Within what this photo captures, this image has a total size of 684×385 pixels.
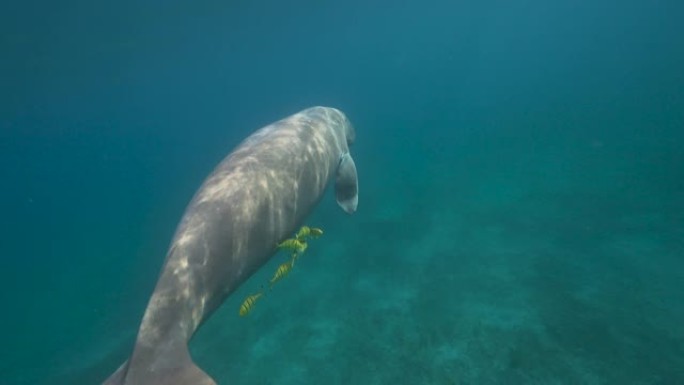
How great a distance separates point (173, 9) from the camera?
35219 mm

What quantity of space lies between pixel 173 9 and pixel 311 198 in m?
33.6

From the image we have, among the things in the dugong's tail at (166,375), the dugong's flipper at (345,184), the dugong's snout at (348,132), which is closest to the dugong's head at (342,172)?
the dugong's flipper at (345,184)

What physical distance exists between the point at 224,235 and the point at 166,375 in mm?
1769

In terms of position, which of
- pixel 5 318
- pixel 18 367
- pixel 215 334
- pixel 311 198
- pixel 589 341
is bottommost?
pixel 5 318

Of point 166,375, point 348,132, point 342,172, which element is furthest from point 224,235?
point 348,132

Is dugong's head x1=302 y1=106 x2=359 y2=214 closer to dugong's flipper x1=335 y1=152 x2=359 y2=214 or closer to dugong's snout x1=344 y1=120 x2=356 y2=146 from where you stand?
dugong's flipper x1=335 y1=152 x2=359 y2=214

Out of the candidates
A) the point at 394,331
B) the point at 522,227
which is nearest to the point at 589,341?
the point at 394,331

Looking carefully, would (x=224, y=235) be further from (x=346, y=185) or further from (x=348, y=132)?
(x=348, y=132)

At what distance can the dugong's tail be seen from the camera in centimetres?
429

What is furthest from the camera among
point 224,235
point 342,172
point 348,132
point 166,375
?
point 348,132

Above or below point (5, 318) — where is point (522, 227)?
above

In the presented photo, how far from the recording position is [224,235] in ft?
18.3

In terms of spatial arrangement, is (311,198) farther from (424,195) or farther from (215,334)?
(424,195)

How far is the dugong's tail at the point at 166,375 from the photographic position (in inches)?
169
